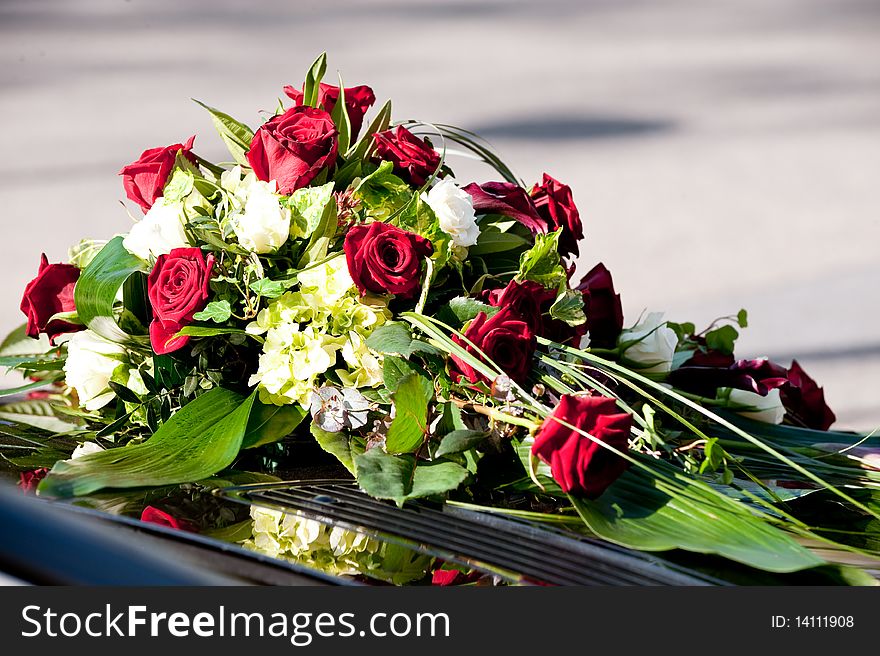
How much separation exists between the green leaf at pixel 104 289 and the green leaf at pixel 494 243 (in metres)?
0.27

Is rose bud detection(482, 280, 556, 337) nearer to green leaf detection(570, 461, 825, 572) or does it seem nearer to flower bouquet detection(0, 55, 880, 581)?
flower bouquet detection(0, 55, 880, 581)

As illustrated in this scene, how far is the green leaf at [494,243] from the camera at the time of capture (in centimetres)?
75

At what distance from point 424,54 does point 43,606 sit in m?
4.36

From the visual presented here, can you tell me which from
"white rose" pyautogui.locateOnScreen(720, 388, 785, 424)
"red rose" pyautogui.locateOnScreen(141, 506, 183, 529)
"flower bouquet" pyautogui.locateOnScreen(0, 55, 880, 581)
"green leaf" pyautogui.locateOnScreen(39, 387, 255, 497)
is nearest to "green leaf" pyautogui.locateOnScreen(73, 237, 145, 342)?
"flower bouquet" pyautogui.locateOnScreen(0, 55, 880, 581)

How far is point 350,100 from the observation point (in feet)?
2.68

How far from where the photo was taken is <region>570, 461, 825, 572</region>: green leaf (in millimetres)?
496

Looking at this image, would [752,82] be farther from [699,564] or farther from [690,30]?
→ [699,564]

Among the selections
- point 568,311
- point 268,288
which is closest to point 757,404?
point 568,311

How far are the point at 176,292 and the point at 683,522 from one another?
1.28 feet

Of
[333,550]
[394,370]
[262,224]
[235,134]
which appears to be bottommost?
[333,550]

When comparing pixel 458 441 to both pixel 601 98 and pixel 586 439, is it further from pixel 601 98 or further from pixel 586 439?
pixel 601 98

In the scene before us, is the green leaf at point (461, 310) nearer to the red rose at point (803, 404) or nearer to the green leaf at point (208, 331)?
the green leaf at point (208, 331)

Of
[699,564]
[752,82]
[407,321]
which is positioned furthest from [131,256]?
[752,82]

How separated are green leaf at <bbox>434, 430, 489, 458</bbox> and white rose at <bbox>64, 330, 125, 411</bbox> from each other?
0.31 m
